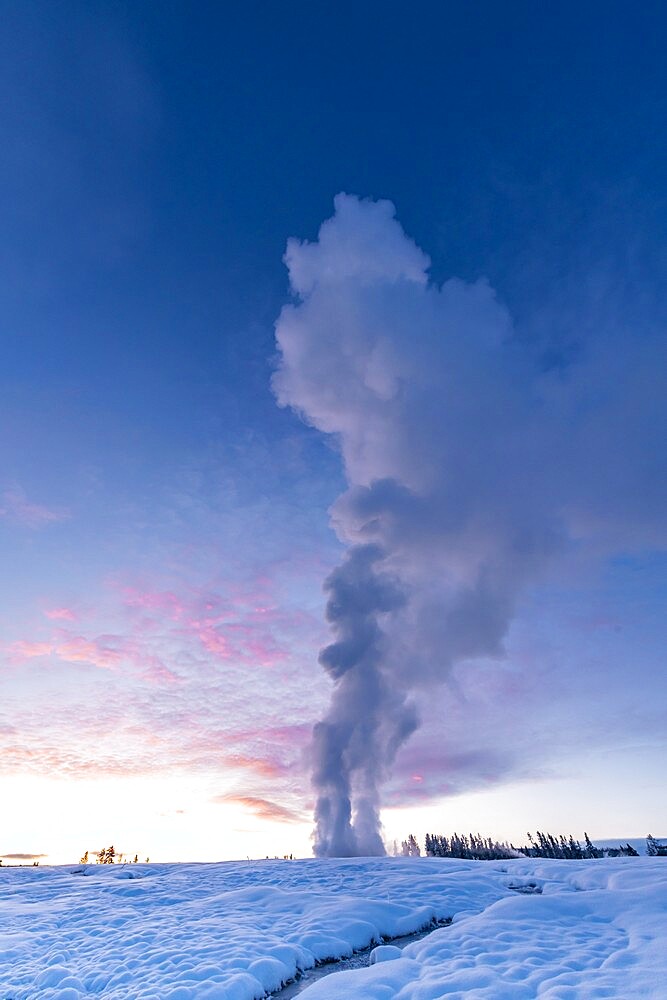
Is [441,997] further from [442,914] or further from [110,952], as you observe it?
[110,952]

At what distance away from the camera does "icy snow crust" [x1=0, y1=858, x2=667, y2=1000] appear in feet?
37.1

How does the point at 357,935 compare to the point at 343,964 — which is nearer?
the point at 343,964

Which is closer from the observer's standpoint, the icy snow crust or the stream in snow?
the icy snow crust

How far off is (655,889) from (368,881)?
12.1m

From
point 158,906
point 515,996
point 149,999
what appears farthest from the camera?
point 158,906

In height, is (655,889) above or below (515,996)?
above

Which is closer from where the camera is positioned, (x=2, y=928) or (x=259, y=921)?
(x=259, y=921)

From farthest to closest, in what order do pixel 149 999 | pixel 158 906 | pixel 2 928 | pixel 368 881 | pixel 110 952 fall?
pixel 368 881
pixel 158 906
pixel 2 928
pixel 110 952
pixel 149 999

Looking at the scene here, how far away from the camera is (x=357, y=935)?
15695 mm

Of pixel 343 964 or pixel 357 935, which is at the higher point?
pixel 357 935

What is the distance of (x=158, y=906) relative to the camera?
2209cm

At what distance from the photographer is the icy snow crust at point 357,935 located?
11312 millimetres

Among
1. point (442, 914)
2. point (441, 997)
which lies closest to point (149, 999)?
point (441, 997)

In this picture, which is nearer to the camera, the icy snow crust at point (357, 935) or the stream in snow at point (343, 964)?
the icy snow crust at point (357, 935)
